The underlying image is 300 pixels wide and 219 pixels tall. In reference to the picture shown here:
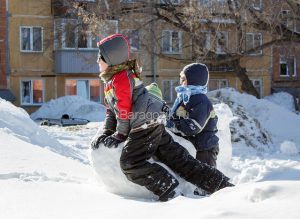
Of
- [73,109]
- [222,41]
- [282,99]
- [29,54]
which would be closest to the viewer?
[222,41]

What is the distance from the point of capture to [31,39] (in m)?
29.2

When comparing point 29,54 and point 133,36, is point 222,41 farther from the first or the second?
point 29,54

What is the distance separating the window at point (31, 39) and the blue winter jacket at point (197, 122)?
24660mm

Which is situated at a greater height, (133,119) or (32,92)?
(133,119)

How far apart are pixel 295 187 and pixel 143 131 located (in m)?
1.72

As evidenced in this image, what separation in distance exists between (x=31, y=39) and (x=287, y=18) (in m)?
16.7

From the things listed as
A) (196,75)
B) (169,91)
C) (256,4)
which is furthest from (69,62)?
(196,75)

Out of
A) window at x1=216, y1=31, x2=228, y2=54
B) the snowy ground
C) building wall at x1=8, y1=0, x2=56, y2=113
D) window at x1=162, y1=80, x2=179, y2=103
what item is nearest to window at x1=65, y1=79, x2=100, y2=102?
building wall at x1=8, y1=0, x2=56, y2=113

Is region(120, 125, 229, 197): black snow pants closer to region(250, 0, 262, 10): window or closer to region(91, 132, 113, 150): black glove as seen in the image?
region(91, 132, 113, 150): black glove

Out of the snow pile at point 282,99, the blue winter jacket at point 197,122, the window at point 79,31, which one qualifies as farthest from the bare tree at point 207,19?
the snow pile at point 282,99

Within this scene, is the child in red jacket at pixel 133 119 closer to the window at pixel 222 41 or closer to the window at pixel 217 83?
the window at pixel 222 41

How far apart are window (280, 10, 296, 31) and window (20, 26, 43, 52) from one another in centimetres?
1587

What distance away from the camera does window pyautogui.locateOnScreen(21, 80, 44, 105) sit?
28828 millimetres

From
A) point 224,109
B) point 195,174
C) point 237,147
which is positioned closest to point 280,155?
point 237,147
